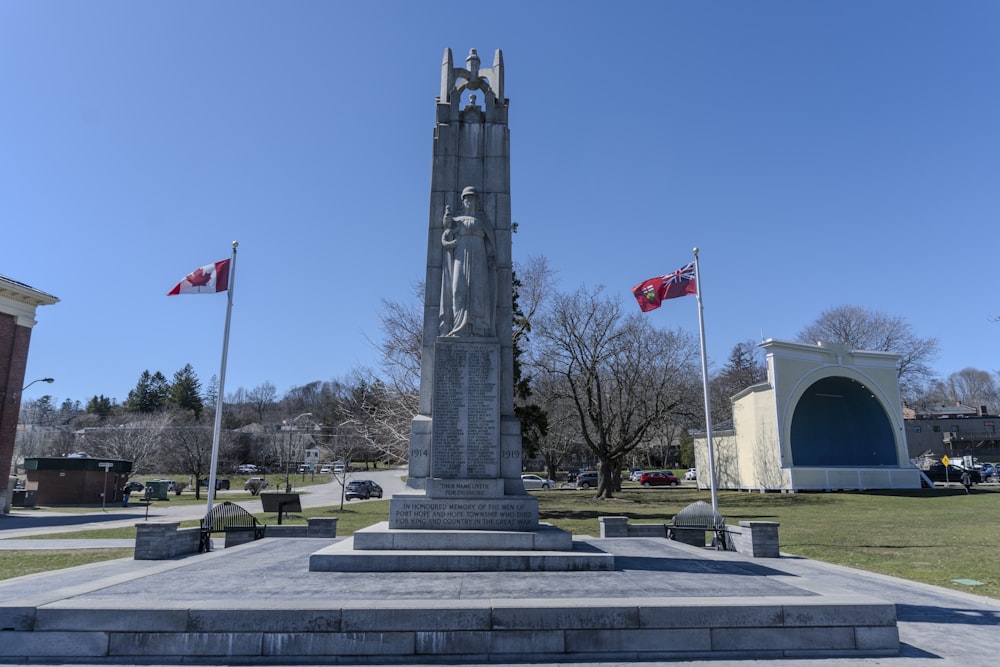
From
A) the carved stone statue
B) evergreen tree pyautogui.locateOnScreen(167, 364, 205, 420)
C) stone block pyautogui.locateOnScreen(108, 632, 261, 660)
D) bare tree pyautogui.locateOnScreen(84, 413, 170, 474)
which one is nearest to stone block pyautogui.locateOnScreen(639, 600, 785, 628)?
stone block pyautogui.locateOnScreen(108, 632, 261, 660)

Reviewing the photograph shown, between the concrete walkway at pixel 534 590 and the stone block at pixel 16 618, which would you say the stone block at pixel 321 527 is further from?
the stone block at pixel 16 618

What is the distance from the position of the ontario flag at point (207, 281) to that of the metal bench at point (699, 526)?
14.2 meters

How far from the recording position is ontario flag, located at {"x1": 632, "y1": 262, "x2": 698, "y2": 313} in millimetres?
18688

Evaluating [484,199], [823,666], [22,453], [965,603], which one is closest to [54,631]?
[823,666]

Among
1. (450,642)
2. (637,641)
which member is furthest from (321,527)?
(637,641)

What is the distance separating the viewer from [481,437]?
10930 mm

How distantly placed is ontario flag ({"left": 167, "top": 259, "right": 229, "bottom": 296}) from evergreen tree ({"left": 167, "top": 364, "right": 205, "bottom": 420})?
8403 centimetres

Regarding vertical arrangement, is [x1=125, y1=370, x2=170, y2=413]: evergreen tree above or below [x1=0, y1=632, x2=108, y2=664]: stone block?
above

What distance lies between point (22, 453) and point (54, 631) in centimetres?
8157

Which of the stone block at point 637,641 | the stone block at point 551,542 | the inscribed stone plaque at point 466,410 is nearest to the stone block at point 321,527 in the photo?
the inscribed stone plaque at point 466,410

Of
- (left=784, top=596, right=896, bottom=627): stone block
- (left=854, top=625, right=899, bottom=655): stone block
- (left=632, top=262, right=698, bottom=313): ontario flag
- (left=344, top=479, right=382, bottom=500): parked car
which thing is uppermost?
(left=632, top=262, right=698, bottom=313): ontario flag

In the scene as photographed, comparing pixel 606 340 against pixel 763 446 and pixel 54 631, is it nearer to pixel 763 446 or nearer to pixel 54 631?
pixel 763 446

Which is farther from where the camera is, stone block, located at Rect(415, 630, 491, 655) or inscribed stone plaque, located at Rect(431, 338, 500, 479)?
inscribed stone plaque, located at Rect(431, 338, 500, 479)

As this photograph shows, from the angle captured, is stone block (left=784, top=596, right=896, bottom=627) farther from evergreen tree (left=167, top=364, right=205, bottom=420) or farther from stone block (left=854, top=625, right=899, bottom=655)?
evergreen tree (left=167, top=364, right=205, bottom=420)
